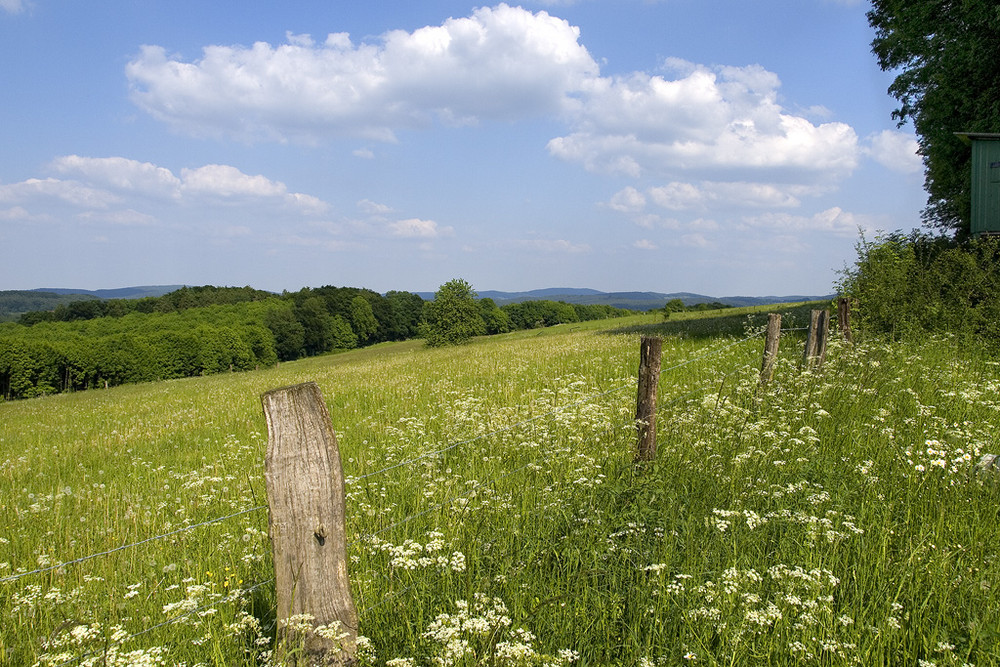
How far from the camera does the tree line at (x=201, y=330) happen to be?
6272 centimetres

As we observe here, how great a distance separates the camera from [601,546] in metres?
3.93

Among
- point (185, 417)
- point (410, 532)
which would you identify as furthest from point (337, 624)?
point (185, 417)

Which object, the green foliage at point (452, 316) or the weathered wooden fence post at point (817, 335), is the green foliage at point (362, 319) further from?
the weathered wooden fence post at point (817, 335)

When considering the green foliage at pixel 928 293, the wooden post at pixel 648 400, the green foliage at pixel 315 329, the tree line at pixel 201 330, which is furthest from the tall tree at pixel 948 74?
the green foliage at pixel 315 329

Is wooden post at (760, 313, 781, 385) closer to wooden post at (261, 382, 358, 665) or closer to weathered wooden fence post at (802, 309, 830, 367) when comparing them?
weathered wooden fence post at (802, 309, 830, 367)

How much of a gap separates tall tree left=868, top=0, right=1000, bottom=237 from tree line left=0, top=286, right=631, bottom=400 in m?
46.4

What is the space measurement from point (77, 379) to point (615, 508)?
77.8 m

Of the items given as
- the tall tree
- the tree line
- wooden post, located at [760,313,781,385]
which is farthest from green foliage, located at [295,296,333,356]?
wooden post, located at [760,313,781,385]

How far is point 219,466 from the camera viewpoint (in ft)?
27.0

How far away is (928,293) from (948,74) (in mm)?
9100

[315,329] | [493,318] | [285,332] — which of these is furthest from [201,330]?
[493,318]

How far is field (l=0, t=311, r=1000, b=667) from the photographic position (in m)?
2.94

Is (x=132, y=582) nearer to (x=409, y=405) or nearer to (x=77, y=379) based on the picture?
(x=409, y=405)

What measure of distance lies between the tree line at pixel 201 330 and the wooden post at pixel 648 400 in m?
55.3
